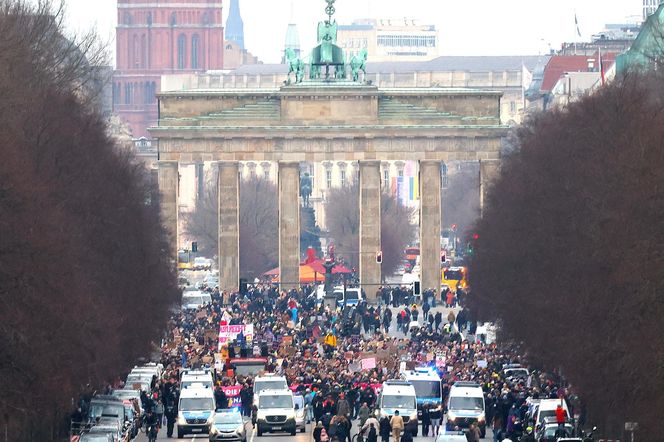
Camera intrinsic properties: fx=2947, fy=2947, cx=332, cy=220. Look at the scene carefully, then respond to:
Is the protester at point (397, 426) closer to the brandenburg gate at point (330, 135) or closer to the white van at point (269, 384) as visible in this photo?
the white van at point (269, 384)

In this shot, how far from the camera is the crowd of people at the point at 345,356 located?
90.6 metres

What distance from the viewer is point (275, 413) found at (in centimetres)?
9050

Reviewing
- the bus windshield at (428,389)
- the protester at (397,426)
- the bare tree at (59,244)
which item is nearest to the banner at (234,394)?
the bare tree at (59,244)

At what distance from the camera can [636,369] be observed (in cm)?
7244

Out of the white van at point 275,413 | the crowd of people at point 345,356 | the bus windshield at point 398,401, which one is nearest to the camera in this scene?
the bus windshield at point 398,401

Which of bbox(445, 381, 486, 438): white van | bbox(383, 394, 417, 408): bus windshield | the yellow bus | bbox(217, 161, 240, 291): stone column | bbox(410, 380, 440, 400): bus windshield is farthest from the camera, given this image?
the yellow bus

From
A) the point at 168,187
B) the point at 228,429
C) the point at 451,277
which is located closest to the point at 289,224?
the point at 168,187

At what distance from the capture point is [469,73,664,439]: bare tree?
2921 inches

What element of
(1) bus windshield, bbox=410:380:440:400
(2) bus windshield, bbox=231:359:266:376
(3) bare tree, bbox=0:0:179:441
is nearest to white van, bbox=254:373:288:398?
(1) bus windshield, bbox=410:380:440:400

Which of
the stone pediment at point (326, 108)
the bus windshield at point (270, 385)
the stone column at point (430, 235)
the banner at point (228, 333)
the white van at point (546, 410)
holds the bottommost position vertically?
the white van at point (546, 410)

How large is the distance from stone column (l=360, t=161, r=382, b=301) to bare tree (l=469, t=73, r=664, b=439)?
35.1 metres

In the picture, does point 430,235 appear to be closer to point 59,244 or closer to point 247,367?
point 247,367

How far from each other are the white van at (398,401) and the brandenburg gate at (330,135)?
74166 mm

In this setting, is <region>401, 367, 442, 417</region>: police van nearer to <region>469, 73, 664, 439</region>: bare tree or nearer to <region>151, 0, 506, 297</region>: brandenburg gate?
<region>469, 73, 664, 439</region>: bare tree
